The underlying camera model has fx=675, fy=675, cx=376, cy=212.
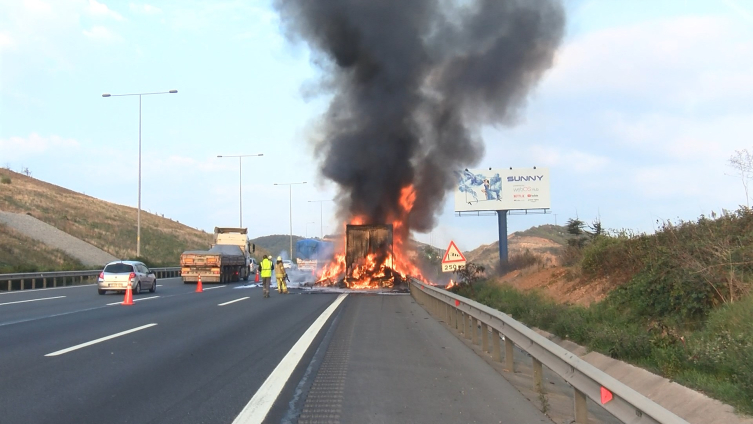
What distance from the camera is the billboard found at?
43719 millimetres

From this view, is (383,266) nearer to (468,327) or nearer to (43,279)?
(43,279)

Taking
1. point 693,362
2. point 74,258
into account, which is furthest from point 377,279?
point 74,258

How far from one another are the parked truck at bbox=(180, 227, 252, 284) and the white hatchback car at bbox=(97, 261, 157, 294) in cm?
737

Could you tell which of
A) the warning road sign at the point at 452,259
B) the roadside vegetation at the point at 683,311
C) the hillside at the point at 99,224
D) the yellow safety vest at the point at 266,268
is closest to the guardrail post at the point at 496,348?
the roadside vegetation at the point at 683,311

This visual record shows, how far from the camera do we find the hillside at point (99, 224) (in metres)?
61.5

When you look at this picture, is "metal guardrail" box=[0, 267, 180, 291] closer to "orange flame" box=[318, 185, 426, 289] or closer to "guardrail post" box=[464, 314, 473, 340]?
"orange flame" box=[318, 185, 426, 289]

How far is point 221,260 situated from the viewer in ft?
114

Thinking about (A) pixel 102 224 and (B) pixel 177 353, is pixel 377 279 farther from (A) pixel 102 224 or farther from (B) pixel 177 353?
(A) pixel 102 224

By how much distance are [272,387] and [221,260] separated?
1121 inches

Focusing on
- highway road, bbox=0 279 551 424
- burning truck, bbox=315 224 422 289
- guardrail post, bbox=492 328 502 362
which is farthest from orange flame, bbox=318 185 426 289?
guardrail post, bbox=492 328 502 362

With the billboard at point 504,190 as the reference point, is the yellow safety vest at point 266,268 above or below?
below

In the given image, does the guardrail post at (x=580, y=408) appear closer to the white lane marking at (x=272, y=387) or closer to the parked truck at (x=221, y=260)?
the white lane marking at (x=272, y=387)

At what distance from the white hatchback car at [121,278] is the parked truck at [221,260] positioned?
7.37 meters

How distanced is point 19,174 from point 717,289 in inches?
3954
